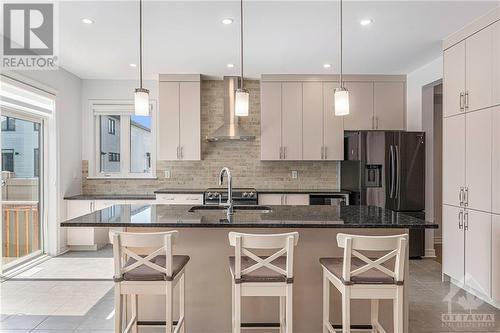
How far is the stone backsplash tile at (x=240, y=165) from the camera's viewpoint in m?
5.47

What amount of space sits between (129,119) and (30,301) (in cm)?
323

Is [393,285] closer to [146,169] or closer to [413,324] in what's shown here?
[413,324]

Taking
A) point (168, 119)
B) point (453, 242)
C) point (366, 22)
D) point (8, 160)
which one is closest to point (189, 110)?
point (168, 119)

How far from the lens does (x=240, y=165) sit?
18.0 ft

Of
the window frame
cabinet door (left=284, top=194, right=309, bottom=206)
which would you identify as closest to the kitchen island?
cabinet door (left=284, top=194, right=309, bottom=206)

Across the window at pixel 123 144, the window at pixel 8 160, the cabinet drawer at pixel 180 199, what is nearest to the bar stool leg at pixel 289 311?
the cabinet drawer at pixel 180 199

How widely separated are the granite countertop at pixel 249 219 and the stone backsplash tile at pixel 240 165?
261cm

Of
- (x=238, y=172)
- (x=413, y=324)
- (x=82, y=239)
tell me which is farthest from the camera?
(x=238, y=172)

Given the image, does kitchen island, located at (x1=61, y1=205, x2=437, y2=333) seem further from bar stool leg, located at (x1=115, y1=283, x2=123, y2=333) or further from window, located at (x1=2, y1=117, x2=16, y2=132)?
window, located at (x1=2, y1=117, x2=16, y2=132)

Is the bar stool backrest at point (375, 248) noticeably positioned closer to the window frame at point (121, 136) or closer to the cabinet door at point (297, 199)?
the cabinet door at point (297, 199)

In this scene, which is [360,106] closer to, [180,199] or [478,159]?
[478,159]

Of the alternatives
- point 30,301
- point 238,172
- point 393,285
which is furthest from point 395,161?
point 30,301

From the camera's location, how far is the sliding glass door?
13.2 feet

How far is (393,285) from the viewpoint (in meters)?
1.97
